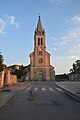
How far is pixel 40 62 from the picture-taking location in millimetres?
105625

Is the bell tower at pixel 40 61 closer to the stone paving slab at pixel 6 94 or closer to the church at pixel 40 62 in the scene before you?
the church at pixel 40 62

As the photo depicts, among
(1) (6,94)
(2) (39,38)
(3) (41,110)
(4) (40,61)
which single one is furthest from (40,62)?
(3) (41,110)

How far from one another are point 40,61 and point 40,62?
18.8 inches

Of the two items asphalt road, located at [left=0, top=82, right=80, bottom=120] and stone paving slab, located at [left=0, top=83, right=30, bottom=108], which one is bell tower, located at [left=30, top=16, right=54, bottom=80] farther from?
asphalt road, located at [left=0, top=82, right=80, bottom=120]

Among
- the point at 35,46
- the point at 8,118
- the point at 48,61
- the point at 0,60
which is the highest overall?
the point at 35,46

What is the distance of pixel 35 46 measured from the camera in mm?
108312

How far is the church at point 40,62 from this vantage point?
336ft

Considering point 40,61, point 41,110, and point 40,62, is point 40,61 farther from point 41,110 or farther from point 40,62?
point 41,110

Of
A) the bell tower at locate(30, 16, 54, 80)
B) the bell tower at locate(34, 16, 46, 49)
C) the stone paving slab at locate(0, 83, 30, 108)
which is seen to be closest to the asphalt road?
the stone paving slab at locate(0, 83, 30, 108)

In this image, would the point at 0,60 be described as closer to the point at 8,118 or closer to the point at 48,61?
the point at 8,118

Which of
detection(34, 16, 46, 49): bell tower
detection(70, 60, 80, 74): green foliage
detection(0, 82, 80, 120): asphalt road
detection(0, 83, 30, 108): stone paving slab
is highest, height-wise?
detection(34, 16, 46, 49): bell tower

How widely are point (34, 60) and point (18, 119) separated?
96.2m

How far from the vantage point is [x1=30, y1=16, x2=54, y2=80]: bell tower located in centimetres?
10262

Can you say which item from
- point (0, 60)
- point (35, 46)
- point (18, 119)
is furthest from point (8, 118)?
point (35, 46)
